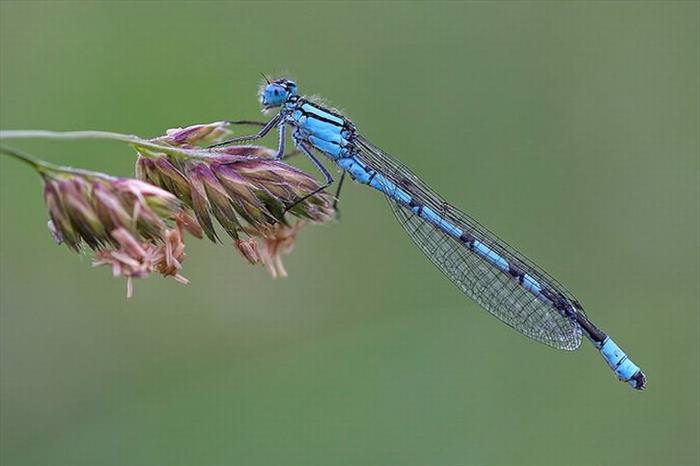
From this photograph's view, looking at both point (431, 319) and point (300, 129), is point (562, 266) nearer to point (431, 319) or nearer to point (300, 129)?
point (431, 319)

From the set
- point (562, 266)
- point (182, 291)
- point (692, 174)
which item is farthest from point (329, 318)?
point (692, 174)

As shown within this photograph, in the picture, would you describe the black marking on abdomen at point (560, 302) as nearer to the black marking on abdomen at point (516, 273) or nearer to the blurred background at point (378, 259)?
the black marking on abdomen at point (516, 273)

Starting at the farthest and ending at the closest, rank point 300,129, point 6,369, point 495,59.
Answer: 1. point 495,59
2. point 6,369
3. point 300,129

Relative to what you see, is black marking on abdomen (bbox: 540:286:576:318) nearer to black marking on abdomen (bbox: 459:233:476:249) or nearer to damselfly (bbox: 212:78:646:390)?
damselfly (bbox: 212:78:646:390)

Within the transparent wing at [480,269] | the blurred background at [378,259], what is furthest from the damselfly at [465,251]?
the blurred background at [378,259]

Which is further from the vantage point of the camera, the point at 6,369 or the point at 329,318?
the point at 329,318

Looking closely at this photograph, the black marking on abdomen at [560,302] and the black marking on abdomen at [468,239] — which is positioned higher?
the black marking on abdomen at [468,239]

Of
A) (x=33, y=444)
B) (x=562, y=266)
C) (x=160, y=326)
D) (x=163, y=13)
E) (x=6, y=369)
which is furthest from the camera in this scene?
(x=163, y=13)

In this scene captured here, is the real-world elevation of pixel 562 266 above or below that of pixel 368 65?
below
